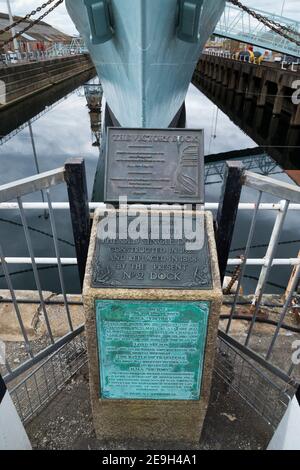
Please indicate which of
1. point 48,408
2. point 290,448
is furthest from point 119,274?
point 48,408

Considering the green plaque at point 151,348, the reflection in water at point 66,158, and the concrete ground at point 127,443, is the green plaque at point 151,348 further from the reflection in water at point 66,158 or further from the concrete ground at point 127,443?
the reflection in water at point 66,158

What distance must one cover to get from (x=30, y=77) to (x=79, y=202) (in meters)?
30.5

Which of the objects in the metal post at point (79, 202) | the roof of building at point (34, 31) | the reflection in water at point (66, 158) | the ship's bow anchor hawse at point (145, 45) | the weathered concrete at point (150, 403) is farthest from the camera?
the roof of building at point (34, 31)

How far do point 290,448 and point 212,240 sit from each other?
46.8 inches

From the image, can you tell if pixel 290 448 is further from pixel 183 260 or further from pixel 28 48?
pixel 28 48

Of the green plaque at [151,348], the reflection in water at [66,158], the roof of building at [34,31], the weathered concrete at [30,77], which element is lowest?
the reflection in water at [66,158]

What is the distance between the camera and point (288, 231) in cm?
909

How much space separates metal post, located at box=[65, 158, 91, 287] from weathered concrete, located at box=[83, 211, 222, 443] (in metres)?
0.16

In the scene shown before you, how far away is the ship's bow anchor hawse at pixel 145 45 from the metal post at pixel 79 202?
6254 millimetres

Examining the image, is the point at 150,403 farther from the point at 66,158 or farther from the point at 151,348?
the point at 66,158

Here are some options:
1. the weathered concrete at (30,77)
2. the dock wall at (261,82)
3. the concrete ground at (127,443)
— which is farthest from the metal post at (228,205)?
the weathered concrete at (30,77)

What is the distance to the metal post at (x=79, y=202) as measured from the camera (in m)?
2.13

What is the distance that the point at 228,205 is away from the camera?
229 centimetres

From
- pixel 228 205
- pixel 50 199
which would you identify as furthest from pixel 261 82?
pixel 50 199
